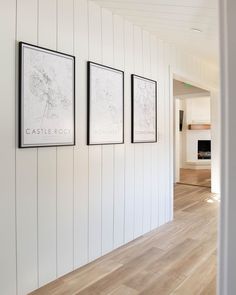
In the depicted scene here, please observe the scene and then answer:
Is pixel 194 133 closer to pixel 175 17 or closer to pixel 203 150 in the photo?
pixel 203 150

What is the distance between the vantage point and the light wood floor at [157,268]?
201 centimetres

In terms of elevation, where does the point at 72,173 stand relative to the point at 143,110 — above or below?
below

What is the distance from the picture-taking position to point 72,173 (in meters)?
2.24

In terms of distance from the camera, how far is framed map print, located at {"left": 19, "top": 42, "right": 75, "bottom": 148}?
1862mm

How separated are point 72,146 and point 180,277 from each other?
1434 millimetres

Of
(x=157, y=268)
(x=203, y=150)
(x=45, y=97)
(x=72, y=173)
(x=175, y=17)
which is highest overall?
(x=175, y=17)

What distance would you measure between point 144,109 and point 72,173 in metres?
1.31

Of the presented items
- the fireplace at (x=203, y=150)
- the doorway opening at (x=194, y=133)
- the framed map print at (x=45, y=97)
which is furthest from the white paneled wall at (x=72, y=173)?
the fireplace at (x=203, y=150)

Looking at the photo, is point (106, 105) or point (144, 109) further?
point (144, 109)

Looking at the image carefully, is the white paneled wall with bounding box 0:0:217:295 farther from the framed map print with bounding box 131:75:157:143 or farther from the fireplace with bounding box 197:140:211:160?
the fireplace with bounding box 197:140:211:160

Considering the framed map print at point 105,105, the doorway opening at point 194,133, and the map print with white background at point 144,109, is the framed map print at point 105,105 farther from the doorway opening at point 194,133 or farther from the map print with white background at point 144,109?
the doorway opening at point 194,133

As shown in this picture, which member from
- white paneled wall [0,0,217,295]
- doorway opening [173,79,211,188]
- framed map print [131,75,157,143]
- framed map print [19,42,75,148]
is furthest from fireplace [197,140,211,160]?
framed map print [19,42,75,148]

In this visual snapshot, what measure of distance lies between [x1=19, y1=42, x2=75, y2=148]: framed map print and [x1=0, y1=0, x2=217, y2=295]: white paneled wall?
61 millimetres

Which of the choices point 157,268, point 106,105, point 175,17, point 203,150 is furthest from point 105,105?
point 203,150
